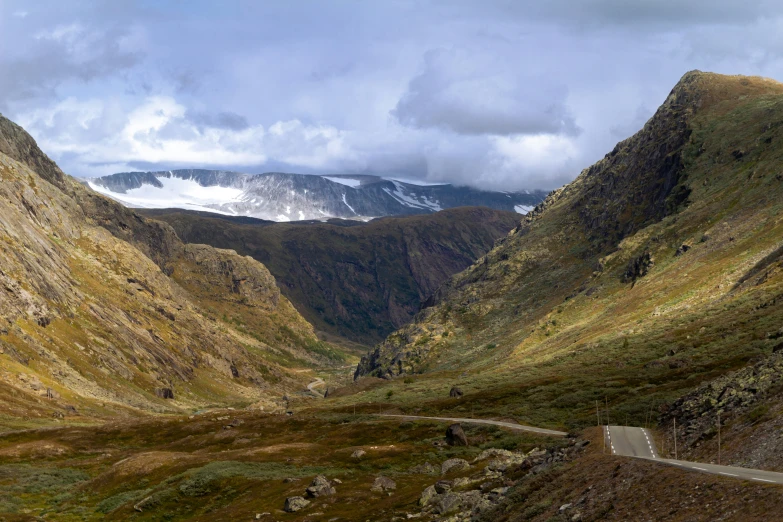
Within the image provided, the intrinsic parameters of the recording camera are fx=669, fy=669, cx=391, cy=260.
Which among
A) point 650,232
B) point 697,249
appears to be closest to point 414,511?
point 697,249

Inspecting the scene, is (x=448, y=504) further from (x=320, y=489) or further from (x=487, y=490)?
(x=320, y=489)

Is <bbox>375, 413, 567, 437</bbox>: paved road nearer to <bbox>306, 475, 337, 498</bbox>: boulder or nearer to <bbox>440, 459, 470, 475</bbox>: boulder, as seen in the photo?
<bbox>440, 459, 470, 475</bbox>: boulder

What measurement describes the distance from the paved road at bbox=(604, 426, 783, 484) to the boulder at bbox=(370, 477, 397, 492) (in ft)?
58.5

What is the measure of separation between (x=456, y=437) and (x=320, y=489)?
23.8 meters

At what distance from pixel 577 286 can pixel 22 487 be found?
15262cm

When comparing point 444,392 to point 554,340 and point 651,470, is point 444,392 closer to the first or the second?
point 554,340

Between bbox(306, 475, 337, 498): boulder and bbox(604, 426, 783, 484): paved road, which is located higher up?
bbox(604, 426, 783, 484): paved road

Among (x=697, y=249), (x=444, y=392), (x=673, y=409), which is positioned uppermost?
(x=697, y=249)

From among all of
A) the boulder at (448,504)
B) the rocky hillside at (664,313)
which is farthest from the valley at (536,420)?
the rocky hillside at (664,313)

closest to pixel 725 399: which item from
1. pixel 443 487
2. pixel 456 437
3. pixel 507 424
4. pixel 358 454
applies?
pixel 443 487

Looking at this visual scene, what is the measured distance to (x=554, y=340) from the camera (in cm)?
15100

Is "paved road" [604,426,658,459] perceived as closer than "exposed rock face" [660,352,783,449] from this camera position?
No

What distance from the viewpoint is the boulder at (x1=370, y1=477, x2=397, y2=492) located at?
179 ft

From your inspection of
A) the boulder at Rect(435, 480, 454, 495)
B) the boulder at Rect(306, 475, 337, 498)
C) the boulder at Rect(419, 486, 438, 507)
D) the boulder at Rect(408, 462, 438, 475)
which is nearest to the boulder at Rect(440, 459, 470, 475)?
the boulder at Rect(408, 462, 438, 475)
